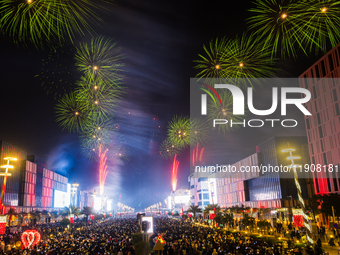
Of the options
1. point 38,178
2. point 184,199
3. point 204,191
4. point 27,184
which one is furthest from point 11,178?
point 184,199

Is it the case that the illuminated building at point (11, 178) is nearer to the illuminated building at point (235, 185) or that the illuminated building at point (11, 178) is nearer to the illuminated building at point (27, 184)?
the illuminated building at point (27, 184)

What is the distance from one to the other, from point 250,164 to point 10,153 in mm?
65995

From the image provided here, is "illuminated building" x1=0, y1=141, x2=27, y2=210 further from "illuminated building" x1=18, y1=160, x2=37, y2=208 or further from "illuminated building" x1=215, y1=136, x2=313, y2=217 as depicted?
"illuminated building" x1=215, y1=136, x2=313, y2=217

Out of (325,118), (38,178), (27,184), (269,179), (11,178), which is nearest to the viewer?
(325,118)

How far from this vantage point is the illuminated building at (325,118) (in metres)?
50.8

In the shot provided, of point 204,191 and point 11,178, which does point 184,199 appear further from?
point 11,178

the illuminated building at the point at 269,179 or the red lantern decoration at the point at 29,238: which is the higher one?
the illuminated building at the point at 269,179

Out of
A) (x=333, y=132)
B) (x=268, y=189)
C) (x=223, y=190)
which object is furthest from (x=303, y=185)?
(x=223, y=190)

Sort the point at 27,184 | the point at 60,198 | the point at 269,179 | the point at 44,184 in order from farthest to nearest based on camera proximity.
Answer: the point at 60,198 < the point at 44,184 < the point at 27,184 < the point at 269,179

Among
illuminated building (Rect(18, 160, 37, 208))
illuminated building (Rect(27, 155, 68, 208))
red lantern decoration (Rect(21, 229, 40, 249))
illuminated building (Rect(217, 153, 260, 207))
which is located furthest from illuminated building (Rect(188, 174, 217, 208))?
red lantern decoration (Rect(21, 229, 40, 249))

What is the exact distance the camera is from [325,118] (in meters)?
54.0

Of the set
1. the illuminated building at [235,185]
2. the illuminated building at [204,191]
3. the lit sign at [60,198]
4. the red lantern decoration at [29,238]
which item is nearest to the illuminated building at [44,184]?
the lit sign at [60,198]

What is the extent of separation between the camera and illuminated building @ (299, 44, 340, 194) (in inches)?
1998

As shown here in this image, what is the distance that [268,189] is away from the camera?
2896 inches
